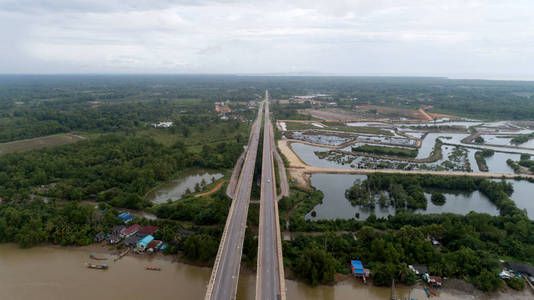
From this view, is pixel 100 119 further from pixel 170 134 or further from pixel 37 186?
pixel 37 186

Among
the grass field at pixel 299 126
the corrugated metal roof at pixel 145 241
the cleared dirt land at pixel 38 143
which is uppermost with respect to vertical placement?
the grass field at pixel 299 126

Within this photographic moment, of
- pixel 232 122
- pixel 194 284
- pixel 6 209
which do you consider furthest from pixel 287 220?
pixel 232 122

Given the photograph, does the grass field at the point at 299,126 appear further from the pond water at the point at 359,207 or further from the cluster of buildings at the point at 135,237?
the cluster of buildings at the point at 135,237

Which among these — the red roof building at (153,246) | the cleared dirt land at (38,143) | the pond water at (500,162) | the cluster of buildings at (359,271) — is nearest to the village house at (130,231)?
the red roof building at (153,246)

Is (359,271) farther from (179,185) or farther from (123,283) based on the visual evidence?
(179,185)

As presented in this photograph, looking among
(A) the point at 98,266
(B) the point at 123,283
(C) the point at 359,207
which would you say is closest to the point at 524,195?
(C) the point at 359,207

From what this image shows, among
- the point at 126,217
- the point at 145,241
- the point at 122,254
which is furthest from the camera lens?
the point at 126,217

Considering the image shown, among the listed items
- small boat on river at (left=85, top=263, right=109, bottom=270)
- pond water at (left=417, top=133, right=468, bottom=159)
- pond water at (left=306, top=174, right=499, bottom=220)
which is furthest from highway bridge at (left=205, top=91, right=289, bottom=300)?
pond water at (left=417, top=133, right=468, bottom=159)
